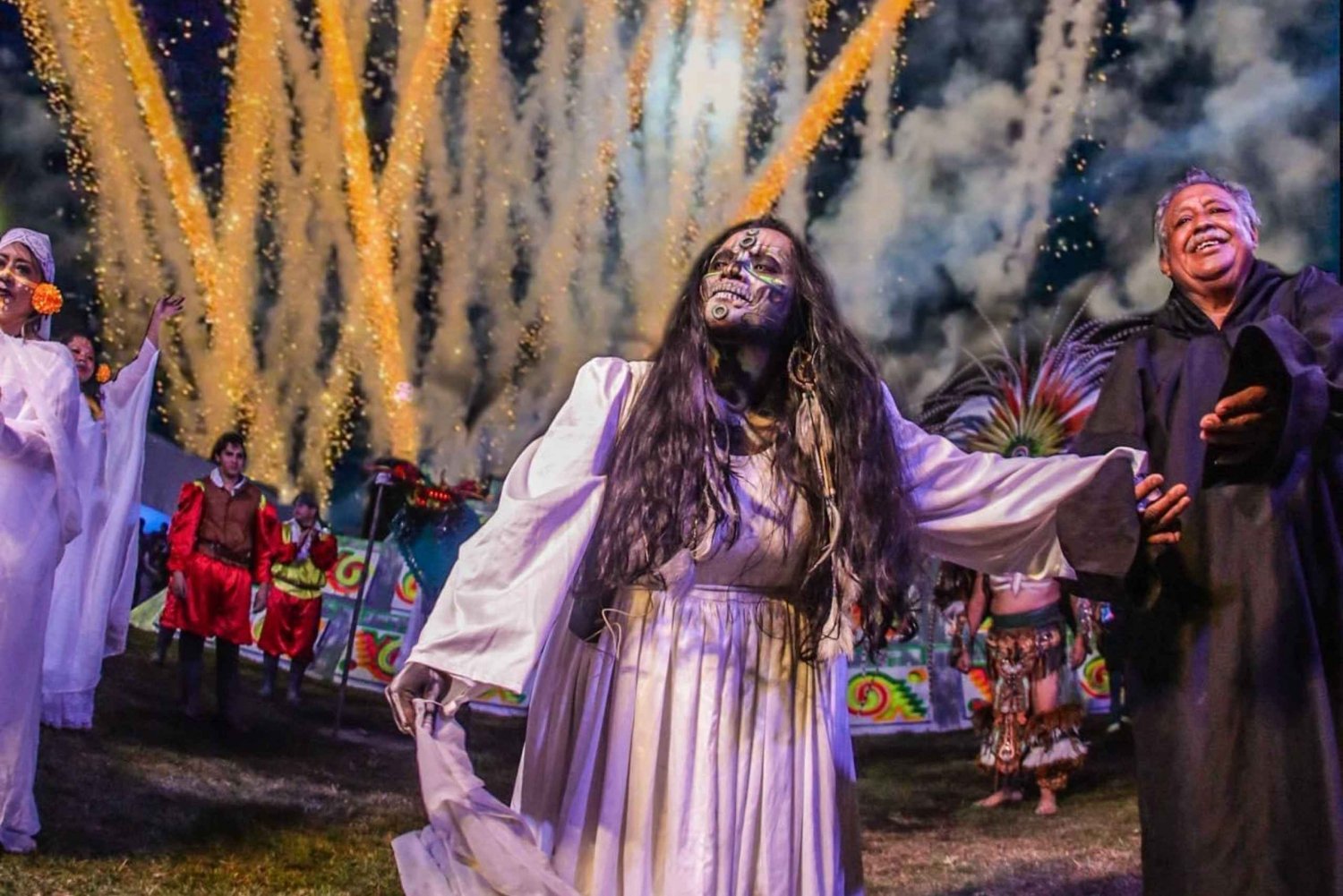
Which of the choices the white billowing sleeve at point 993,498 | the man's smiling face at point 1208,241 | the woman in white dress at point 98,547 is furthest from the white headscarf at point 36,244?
the man's smiling face at point 1208,241

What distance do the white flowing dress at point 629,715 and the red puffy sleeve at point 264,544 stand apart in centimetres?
445

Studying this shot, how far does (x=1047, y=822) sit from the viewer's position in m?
5.53

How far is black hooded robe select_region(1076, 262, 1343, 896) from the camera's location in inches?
83.0

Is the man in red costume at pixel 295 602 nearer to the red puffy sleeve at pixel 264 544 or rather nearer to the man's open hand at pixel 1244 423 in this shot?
the red puffy sleeve at pixel 264 544

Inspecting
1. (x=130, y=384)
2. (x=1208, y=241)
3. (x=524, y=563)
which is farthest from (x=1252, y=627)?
(x=130, y=384)

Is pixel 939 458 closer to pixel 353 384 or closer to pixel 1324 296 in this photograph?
pixel 1324 296

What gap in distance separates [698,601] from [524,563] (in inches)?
13.1

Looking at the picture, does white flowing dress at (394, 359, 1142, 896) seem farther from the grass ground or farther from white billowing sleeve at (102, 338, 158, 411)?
white billowing sleeve at (102, 338, 158, 411)

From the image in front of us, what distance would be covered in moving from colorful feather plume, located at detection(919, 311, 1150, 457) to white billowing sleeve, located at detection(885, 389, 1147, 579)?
20.0 feet

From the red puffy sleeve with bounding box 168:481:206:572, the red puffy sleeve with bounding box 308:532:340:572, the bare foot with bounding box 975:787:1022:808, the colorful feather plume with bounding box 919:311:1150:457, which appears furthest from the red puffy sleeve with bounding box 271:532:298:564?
the colorful feather plume with bounding box 919:311:1150:457

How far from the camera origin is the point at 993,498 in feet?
7.66

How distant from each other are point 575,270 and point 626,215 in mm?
649

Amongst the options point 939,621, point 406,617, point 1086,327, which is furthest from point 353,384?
point 1086,327

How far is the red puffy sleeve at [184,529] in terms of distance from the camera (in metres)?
6.06
